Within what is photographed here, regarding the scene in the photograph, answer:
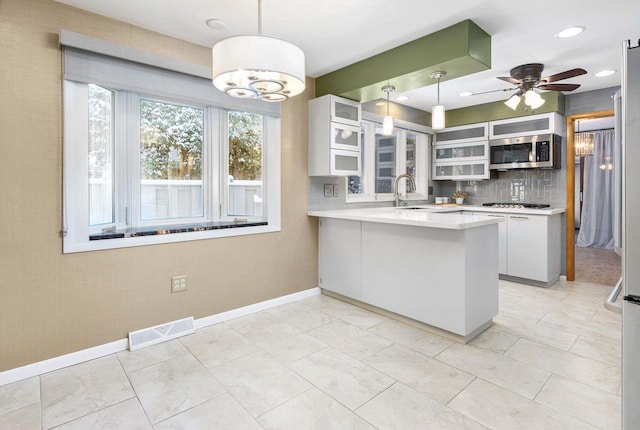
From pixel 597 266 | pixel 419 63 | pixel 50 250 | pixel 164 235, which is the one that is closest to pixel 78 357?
pixel 50 250

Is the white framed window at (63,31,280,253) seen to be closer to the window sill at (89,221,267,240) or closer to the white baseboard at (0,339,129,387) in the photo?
the window sill at (89,221,267,240)

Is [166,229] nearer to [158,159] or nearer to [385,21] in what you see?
[158,159]

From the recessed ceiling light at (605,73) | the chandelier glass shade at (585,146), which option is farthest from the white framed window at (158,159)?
the chandelier glass shade at (585,146)

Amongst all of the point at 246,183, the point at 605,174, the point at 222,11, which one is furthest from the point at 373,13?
the point at 605,174

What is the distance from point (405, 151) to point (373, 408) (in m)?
3.99

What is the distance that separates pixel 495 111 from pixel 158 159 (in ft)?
14.5

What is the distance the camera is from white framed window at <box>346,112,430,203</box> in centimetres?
454

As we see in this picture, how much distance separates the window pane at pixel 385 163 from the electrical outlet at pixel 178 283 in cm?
283

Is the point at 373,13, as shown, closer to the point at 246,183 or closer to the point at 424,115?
the point at 246,183

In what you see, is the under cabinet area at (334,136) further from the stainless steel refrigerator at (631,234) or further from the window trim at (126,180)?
the stainless steel refrigerator at (631,234)

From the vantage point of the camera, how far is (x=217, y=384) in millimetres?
2135

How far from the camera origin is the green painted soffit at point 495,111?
4340mm

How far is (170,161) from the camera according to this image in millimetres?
3002

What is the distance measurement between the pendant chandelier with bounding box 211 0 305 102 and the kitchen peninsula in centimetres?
157
